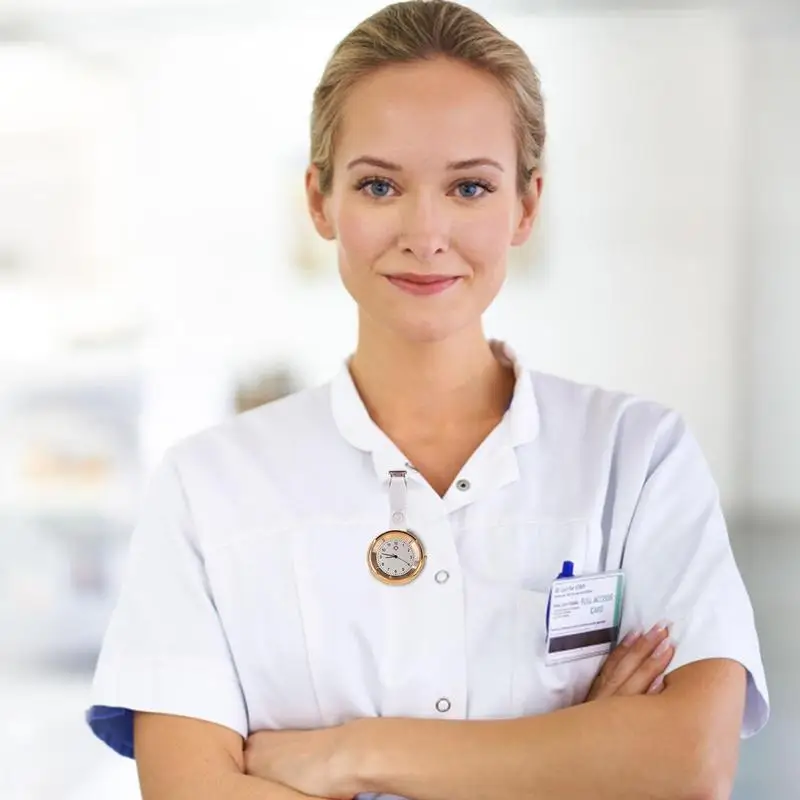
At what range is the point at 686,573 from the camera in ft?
4.83

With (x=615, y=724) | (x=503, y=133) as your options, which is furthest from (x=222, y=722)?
(x=503, y=133)

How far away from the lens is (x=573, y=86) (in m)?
2.09

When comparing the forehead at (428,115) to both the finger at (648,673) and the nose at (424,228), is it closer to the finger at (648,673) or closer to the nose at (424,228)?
the nose at (424,228)

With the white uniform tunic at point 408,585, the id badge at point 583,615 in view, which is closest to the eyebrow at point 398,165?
the white uniform tunic at point 408,585

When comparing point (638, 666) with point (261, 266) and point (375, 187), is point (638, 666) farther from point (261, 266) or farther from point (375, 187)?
point (261, 266)

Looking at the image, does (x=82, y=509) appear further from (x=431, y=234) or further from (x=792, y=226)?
(x=792, y=226)

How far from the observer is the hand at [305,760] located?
4.56 feet

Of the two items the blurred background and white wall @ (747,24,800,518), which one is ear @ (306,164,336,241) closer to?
the blurred background

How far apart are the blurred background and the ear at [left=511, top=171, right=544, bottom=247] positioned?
0.53 m

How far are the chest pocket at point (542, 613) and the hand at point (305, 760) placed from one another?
0.23m

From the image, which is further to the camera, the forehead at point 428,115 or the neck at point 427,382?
the neck at point 427,382

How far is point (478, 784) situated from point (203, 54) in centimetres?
140

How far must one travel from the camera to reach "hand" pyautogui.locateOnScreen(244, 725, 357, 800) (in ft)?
4.56

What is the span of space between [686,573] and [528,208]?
0.52 m
